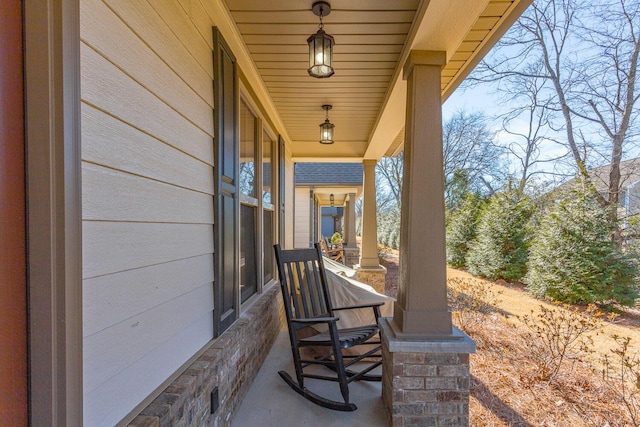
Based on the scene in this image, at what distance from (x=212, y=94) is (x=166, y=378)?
158cm

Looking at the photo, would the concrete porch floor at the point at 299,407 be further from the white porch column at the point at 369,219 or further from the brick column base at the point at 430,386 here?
the white porch column at the point at 369,219

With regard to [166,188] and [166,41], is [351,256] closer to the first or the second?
[166,188]

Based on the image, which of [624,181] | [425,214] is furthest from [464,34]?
[624,181]

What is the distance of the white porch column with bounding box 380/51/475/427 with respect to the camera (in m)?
2.09

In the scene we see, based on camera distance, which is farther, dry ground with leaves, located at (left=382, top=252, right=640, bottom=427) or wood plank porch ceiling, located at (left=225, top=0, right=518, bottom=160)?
Result: dry ground with leaves, located at (left=382, top=252, right=640, bottom=427)

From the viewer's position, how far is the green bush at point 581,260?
617 centimetres

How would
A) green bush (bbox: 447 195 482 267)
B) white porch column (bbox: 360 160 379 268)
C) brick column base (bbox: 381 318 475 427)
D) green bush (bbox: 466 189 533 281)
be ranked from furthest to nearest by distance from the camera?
green bush (bbox: 447 195 482 267) < green bush (bbox: 466 189 533 281) < white porch column (bbox: 360 160 379 268) < brick column base (bbox: 381 318 475 427)

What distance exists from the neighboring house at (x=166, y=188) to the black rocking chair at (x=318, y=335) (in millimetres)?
317

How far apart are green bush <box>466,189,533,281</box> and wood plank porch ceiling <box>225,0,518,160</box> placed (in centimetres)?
680

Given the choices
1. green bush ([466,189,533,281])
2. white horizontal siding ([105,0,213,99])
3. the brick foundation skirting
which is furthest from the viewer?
green bush ([466,189,533,281])

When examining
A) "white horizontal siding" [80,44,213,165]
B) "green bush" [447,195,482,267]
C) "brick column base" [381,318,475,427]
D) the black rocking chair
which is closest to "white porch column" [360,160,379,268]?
the black rocking chair

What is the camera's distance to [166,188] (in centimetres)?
147

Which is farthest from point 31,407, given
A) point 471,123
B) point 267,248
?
point 471,123

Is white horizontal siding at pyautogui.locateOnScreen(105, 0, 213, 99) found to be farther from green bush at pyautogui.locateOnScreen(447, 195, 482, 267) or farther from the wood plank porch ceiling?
green bush at pyautogui.locateOnScreen(447, 195, 482, 267)
